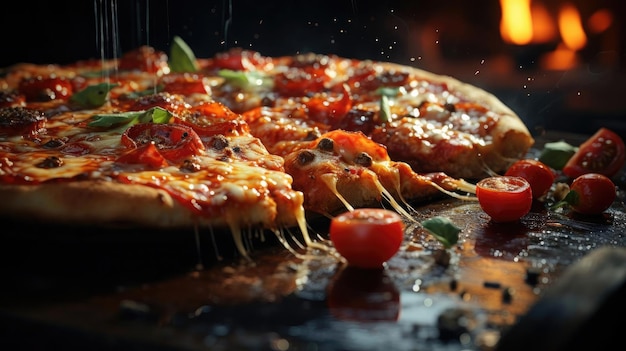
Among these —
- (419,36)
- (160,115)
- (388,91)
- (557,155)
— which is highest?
(160,115)

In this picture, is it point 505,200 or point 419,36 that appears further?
point 419,36

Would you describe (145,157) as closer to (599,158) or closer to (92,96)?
(92,96)

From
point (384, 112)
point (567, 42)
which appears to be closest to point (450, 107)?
point (384, 112)

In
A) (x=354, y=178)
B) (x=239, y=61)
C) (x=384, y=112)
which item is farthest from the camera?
(x=239, y=61)

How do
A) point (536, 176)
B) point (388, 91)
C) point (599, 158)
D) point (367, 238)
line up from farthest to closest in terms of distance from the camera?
point (388, 91), point (599, 158), point (536, 176), point (367, 238)

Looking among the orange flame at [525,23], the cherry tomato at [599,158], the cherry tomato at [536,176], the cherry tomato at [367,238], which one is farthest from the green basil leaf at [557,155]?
the orange flame at [525,23]

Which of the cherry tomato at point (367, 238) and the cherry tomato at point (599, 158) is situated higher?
the cherry tomato at point (367, 238)

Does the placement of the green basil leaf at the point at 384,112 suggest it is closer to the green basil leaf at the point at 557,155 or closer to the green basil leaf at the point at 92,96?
the green basil leaf at the point at 557,155
